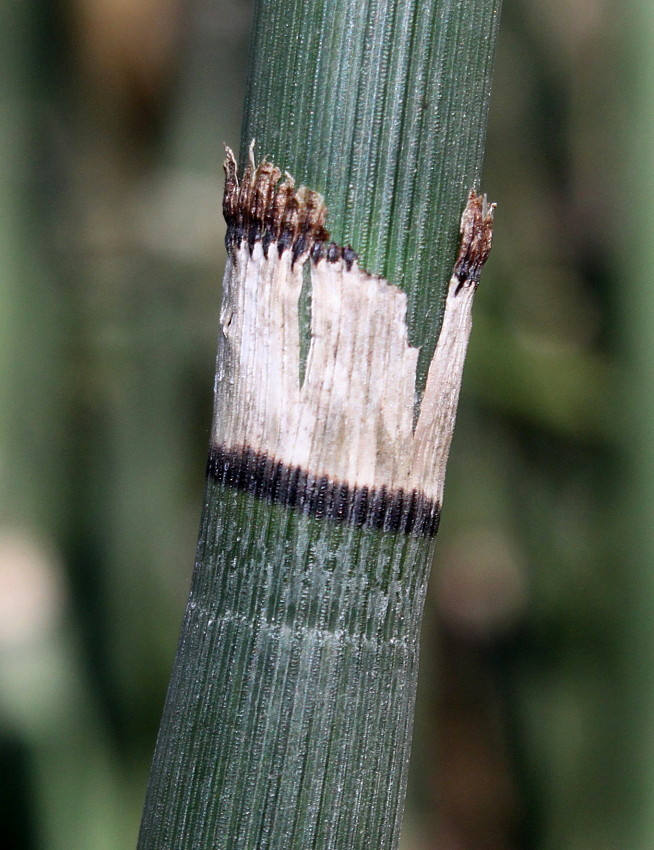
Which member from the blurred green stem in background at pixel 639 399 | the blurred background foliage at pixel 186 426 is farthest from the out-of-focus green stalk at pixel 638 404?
the blurred background foliage at pixel 186 426

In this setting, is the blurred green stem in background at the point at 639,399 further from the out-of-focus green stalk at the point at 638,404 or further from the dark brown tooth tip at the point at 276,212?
the dark brown tooth tip at the point at 276,212

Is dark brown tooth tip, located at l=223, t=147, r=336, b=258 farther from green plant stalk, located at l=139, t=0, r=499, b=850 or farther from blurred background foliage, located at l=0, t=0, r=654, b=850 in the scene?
blurred background foliage, located at l=0, t=0, r=654, b=850

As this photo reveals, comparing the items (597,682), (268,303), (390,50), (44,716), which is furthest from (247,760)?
(597,682)

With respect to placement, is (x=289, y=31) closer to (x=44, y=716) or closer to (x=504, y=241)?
(x=44, y=716)

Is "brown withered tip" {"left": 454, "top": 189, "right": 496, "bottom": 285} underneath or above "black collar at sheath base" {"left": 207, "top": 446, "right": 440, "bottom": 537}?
above

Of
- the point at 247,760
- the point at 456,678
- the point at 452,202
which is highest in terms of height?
the point at 452,202

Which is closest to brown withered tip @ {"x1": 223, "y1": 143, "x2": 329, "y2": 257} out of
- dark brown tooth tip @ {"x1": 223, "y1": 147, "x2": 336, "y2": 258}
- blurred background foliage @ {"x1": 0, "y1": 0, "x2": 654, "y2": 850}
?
dark brown tooth tip @ {"x1": 223, "y1": 147, "x2": 336, "y2": 258}
